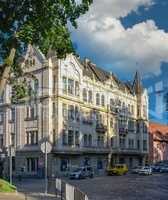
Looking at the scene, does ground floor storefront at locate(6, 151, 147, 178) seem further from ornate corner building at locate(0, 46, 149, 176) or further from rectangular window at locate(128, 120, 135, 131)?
rectangular window at locate(128, 120, 135, 131)

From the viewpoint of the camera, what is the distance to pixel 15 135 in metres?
69.6

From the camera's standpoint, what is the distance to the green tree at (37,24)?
23.1 m

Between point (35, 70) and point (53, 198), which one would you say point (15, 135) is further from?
point (53, 198)

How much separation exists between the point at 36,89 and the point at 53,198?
4324 centimetres

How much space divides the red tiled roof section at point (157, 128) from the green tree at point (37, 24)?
75.4m

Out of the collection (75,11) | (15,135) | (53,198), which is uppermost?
(75,11)

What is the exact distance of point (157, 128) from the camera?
339 ft

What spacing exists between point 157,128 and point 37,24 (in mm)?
82550

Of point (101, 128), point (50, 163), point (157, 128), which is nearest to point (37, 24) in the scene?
point (50, 163)

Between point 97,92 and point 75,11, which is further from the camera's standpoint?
point 97,92

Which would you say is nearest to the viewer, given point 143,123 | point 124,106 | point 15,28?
point 15,28

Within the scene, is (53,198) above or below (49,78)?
below

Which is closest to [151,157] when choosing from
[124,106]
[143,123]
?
[143,123]

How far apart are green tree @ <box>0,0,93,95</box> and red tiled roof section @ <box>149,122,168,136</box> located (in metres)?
75.4
